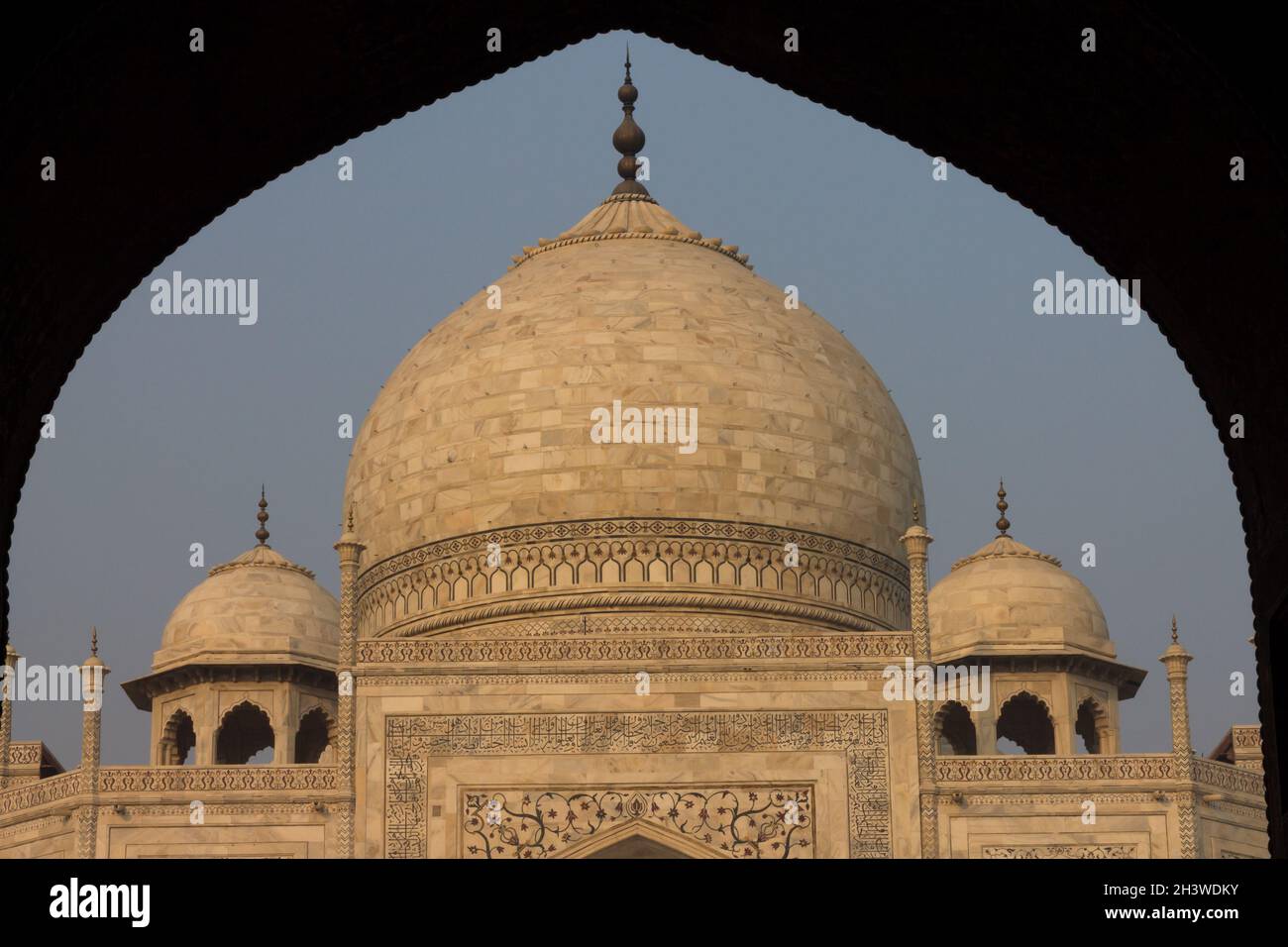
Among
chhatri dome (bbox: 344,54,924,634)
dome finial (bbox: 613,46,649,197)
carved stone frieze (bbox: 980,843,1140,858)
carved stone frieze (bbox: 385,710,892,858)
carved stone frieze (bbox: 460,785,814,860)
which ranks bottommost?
carved stone frieze (bbox: 980,843,1140,858)

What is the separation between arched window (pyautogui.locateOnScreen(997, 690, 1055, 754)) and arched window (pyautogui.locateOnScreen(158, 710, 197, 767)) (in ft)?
24.1

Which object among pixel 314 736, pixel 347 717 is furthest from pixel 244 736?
pixel 347 717

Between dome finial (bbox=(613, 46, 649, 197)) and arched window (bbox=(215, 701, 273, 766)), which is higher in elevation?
dome finial (bbox=(613, 46, 649, 197))

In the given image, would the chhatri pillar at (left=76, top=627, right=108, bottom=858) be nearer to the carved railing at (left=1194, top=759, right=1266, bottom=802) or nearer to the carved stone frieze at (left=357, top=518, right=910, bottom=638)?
the carved stone frieze at (left=357, top=518, right=910, bottom=638)

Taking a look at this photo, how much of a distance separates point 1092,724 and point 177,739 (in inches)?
325

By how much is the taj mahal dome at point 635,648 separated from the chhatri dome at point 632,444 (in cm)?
3

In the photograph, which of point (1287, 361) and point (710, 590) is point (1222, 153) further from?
point (710, 590)

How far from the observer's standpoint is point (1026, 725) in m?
26.5

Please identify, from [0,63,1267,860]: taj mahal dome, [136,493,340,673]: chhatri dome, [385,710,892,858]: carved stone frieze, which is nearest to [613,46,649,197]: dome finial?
[0,63,1267,860]: taj mahal dome

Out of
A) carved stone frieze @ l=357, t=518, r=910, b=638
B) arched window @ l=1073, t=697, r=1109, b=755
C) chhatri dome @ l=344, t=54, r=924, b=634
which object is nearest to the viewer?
carved stone frieze @ l=357, t=518, r=910, b=638

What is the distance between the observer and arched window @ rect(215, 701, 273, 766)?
25672mm

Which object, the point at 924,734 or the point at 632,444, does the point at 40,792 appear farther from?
the point at 924,734
